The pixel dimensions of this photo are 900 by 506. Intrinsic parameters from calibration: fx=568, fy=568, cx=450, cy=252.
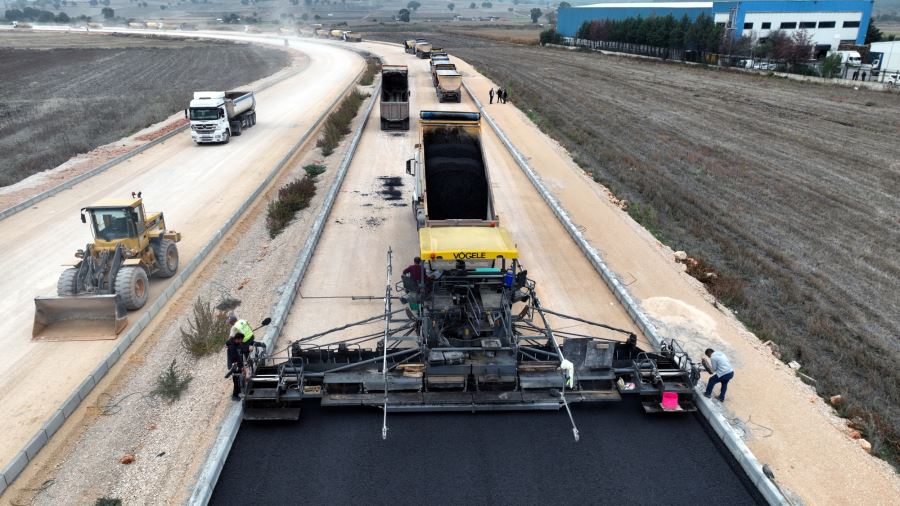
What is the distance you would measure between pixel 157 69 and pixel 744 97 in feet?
210

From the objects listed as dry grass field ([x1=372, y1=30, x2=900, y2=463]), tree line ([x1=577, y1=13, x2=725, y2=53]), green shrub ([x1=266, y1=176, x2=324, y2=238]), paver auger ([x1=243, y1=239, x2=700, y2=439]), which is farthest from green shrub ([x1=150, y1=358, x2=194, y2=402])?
tree line ([x1=577, y1=13, x2=725, y2=53])

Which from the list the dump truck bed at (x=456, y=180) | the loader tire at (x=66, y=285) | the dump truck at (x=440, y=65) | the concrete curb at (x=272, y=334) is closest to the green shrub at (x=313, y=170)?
the concrete curb at (x=272, y=334)

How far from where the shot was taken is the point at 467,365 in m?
10.4

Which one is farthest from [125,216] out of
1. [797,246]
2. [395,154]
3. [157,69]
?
[157,69]

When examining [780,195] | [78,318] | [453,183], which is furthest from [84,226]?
[780,195]

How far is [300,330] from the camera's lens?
13062 mm

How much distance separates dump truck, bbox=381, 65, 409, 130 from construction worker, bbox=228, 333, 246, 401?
2473 cm

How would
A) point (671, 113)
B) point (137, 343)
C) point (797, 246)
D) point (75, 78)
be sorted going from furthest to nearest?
1. point (75, 78)
2. point (671, 113)
3. point (797, 246)
4. point (137, 343)

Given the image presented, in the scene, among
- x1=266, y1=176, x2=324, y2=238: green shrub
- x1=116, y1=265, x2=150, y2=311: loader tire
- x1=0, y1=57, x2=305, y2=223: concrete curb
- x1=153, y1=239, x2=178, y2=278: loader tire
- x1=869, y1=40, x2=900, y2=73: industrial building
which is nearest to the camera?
x1=116, y1=265, x2=150, y2=311: loader tire

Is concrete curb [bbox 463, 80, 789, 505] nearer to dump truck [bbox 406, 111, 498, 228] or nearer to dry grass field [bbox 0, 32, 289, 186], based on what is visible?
dump truck [bbox 406, 111, 498, 228]

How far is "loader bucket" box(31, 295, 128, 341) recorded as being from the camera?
1262 centimetres

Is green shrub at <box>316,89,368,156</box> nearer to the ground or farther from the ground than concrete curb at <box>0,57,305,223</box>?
farther from the ground

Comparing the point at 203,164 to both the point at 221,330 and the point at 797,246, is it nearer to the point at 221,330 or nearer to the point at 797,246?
the point at 221,330

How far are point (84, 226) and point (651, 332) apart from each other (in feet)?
60.9
